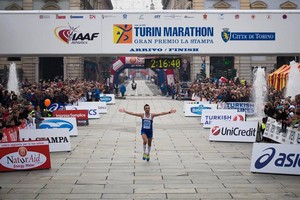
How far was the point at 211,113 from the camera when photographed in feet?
82.4

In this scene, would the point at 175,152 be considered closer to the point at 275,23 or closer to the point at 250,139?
the point at 250,139

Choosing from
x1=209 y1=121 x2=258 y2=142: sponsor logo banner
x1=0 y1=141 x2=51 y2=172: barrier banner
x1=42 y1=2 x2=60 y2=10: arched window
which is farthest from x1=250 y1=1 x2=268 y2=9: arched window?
x1=0 y1=141 x2=51 y2=172: barrier banner

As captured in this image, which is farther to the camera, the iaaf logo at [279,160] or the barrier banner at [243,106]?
the barrier banner at [243,106]

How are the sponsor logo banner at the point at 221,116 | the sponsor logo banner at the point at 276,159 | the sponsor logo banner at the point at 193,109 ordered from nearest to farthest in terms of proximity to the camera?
the sponsor logo banner at the point at 276,159 < the sponsor logo banner at the point at 221,116 < the sponsor logo banner at the point at 193,109

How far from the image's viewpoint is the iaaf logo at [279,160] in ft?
43.9

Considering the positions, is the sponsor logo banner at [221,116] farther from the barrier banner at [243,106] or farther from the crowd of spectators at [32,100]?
the crowd of spectators at [32,100]

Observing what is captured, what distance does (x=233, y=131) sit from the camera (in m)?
20.2

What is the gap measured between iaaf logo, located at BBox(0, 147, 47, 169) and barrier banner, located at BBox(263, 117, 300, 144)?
8.16 meters

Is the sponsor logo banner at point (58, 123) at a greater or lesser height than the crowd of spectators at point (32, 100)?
lesser

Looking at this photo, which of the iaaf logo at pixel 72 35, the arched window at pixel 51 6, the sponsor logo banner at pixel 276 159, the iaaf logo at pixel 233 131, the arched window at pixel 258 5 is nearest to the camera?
the sponsor logo banner at pixel 276 159

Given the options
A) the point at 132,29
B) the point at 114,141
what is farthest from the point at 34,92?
the point at 132,29

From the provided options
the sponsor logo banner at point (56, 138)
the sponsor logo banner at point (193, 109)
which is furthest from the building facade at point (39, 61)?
the sponsor logo banner at point (56, 138)

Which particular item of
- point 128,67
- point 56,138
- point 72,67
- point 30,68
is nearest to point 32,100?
point 56,138

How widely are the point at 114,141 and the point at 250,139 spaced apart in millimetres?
5382
